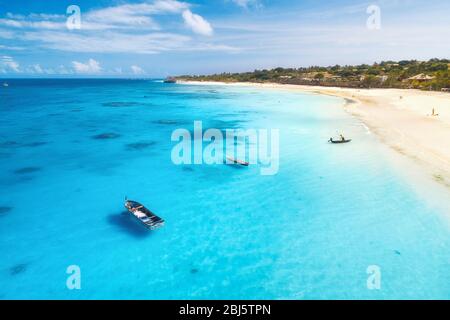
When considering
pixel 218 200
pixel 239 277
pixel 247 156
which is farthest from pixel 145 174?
pixel 239 277

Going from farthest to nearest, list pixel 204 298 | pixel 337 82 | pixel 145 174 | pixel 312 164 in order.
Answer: pixel 337 82 < pixel 312 164 < pixel 145 174 < pixel 204 298

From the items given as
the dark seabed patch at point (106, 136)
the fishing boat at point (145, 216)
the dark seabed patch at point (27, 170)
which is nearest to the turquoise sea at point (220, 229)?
the dark seabed patch at point (27, 170)

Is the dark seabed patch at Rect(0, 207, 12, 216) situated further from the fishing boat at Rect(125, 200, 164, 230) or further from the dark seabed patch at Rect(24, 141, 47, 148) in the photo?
the dark seabed patch at Rect(24, 141, 47, 148)

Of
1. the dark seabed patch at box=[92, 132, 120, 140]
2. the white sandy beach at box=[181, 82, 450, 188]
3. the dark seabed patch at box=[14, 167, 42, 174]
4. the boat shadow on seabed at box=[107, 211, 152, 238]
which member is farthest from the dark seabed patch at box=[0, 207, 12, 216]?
the white sandy beach at box=[181, 82, 450, 188]

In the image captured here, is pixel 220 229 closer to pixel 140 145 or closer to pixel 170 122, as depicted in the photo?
pixel 140 145

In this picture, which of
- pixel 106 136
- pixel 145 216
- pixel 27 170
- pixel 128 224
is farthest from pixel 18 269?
pixel 106 136

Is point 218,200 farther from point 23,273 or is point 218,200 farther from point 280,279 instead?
point 23,273
